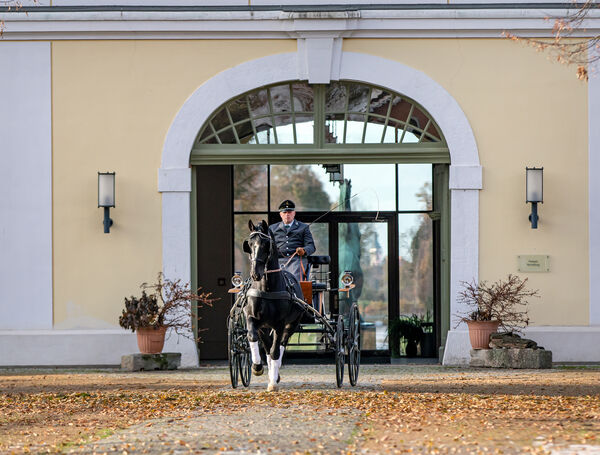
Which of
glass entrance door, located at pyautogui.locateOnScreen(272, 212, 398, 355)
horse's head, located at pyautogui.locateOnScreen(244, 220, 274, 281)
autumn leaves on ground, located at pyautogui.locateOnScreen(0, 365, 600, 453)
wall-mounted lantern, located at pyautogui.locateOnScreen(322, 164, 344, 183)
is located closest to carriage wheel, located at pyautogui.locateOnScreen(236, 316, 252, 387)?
autumn leaves on ground, located at pyautogui.locateOnScreen(0, 365, 600, 453)

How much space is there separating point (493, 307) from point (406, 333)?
3.21 m

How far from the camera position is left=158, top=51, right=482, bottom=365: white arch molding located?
15.2 metres

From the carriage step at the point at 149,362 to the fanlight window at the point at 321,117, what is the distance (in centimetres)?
322

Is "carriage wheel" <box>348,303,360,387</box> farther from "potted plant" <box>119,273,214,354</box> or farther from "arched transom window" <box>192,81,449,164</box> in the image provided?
"arched transom window" <box>192,81,449,164</box>

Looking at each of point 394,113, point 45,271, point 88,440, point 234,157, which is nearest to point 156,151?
point 234,157

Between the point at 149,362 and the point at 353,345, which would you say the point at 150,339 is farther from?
the point at 353,345

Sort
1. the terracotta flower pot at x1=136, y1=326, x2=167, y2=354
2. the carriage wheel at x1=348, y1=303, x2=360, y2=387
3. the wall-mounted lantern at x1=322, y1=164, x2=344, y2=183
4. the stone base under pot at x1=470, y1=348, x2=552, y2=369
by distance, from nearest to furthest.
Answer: the carriage wheel at x1=348, y1=303, x2=360, y2=387 → the stone base under pot at x1=470, y1=348, x2=552, y2=369 → the terracotta flower pot at x1=136, y1=326, x2=167, y2=354 → the wall-mounted lantern at x1=322, y1=164, x2=344, y2=183

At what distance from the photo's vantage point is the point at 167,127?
50.3 feet

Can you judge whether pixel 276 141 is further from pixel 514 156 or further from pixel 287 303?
pixel 287 303

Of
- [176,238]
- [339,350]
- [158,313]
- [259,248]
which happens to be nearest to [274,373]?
[339,350]

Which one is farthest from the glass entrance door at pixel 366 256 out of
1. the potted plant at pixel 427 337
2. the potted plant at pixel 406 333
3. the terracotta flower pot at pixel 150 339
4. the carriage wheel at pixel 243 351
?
the carriage wheel at pixel 243 351

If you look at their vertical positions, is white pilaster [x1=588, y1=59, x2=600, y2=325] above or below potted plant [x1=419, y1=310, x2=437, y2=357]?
above

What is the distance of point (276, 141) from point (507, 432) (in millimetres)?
8322

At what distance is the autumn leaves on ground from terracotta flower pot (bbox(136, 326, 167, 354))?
0.62 m
